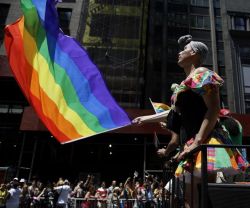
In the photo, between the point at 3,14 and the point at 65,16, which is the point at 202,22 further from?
the point at 3,14

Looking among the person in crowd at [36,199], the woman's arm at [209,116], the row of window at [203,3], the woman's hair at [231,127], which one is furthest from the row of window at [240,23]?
the woman's arm at [209,116]

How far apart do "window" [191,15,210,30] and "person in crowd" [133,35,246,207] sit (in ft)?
91.5

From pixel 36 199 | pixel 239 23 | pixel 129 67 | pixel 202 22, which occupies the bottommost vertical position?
pixel 36 199

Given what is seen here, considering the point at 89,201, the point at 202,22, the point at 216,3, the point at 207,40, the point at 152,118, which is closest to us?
the point at 152,118

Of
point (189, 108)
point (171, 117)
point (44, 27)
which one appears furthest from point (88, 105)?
point (189, 108)

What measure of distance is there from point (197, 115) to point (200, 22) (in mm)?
28683

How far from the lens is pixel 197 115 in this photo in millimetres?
2705

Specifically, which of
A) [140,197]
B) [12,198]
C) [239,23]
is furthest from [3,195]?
[239,23]

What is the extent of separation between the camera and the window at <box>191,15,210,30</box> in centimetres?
2964

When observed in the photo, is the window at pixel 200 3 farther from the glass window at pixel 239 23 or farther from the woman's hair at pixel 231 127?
the woman's hair at pixel 231 127

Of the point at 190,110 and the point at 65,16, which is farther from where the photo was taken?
the point at 65,16

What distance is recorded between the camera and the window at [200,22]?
29636 mm

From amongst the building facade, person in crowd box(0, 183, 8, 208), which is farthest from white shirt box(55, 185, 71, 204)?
the building facade

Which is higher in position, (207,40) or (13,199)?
(207,40)
